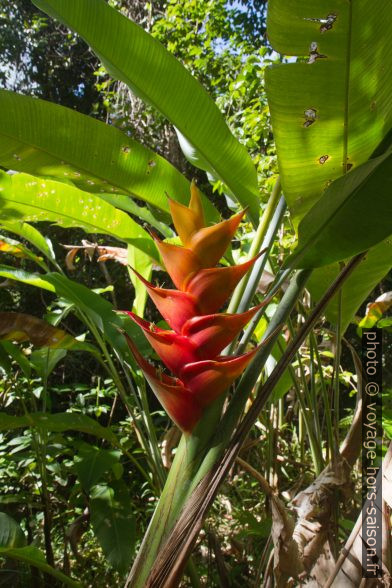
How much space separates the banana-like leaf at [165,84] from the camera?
0.74 m

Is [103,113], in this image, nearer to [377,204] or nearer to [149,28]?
[149,28]

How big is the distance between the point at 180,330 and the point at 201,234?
0.34ft

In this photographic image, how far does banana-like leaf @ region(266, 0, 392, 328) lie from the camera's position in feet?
1.84

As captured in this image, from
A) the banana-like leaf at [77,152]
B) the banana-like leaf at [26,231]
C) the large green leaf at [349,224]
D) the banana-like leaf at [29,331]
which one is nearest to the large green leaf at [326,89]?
the large green leaf at [349,224]

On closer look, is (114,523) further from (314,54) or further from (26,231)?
(314,54)

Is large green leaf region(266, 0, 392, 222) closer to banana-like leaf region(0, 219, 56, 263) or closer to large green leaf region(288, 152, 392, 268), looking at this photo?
large green leaf region(288, 152, 392, 268)

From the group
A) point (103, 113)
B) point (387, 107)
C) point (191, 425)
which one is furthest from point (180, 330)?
point (103, 113)

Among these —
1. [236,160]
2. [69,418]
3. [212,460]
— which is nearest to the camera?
[212,460]

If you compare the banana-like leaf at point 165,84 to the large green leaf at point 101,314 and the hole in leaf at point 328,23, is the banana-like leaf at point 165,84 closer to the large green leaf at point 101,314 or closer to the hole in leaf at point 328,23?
the hole in leaf at point 328,23

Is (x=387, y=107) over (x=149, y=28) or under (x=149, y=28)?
under

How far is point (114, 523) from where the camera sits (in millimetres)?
1251

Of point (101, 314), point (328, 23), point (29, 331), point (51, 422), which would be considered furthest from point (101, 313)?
point (328, 23)

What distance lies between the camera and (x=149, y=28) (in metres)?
4.16

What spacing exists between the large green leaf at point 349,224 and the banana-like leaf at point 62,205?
0.51 metres
